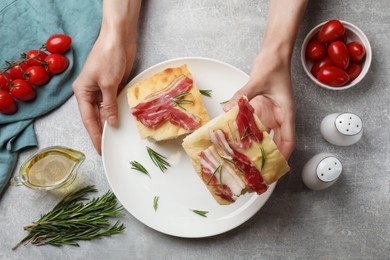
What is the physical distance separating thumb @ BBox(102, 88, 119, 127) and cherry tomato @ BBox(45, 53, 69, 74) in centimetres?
41

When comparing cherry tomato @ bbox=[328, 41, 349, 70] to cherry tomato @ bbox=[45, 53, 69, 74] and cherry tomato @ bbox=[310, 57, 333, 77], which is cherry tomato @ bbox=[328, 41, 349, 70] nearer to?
cherry tomato @ bbox=[310, 57, 333, 77]

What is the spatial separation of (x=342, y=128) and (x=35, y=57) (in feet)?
6.15

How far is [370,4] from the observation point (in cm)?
294

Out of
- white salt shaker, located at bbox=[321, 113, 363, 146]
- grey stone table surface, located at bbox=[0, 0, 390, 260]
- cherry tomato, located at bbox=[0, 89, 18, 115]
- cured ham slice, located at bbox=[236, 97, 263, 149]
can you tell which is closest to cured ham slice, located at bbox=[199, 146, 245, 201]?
cured ham slice, located at bbox=[236, 97, 263, 149]

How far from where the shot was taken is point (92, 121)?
2758mm

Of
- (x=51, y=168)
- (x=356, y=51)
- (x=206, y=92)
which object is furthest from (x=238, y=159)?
(x=51, y=168)

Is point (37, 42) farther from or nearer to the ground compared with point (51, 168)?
farther from the ground

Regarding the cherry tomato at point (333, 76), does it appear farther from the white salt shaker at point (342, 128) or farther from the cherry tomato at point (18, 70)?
the cherry tomato at point (18, 70)

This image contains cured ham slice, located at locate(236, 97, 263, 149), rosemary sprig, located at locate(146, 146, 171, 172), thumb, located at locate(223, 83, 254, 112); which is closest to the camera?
cured ham slice, located at locate(236, 97, 263, 149)

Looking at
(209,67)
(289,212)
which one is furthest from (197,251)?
(209,67)

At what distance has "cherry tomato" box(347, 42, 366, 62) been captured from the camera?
109 inches

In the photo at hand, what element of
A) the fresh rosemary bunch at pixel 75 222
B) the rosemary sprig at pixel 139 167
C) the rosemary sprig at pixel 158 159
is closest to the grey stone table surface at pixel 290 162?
the fresh rosemary bunch at pixel 75 222

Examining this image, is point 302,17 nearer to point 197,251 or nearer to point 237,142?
point 237,142

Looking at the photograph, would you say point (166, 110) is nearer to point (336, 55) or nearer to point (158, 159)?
point (158, 159)
